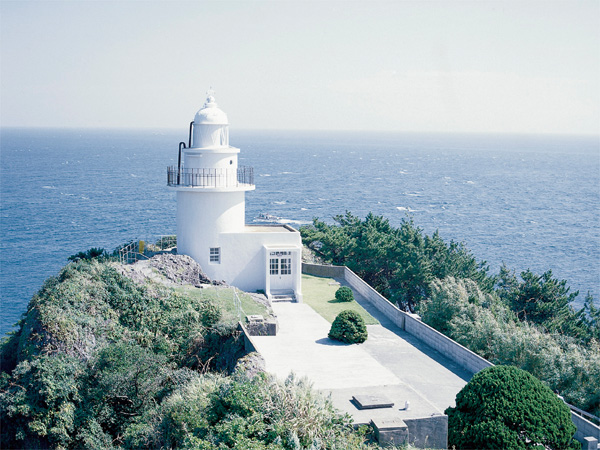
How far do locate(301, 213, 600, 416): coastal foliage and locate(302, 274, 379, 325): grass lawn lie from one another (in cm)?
278

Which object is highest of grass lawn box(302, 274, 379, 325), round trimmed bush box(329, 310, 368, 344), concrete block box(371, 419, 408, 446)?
concrete block box(371, 419, 408, 446)

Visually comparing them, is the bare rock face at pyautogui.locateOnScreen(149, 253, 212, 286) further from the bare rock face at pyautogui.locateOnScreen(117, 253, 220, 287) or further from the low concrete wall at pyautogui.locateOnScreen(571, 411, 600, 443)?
the low concrete wall at pyautogui.locateOnScreen(571, 411, 600, 443)

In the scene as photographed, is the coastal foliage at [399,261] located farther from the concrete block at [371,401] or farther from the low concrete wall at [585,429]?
the concrete block at [371,401]

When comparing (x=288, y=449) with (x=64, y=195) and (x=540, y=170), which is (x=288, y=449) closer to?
(x=64, y=195)

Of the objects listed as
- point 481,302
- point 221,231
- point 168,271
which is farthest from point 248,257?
point 481,302

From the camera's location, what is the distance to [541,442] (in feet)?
45.2

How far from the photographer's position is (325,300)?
28234 millimetres

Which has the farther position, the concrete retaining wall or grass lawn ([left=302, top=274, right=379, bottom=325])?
grass lawn ([left=302, top=274, right=379, bottom=325])

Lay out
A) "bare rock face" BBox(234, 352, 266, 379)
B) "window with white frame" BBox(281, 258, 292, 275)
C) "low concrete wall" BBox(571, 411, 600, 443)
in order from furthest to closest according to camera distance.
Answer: "window with white frame" BBox(281, 258, 292, 275), "bare rock face" BBox(234, 352, 266, 379), "low concrete wall" BBox(571, 411, 600, 443)

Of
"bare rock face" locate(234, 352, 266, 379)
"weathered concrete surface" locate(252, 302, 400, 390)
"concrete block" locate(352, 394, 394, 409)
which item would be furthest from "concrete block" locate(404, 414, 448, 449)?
"bare rock face" locate(234, 352, 266, 379)

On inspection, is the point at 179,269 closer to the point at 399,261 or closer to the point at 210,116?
the point at 210,116

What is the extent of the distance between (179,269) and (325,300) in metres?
6.64

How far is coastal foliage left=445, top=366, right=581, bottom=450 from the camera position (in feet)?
45.1

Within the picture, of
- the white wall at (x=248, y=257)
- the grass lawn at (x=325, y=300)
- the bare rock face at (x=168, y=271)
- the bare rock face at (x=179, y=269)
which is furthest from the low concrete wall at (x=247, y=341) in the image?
the white wall at (x=248, y=257)
